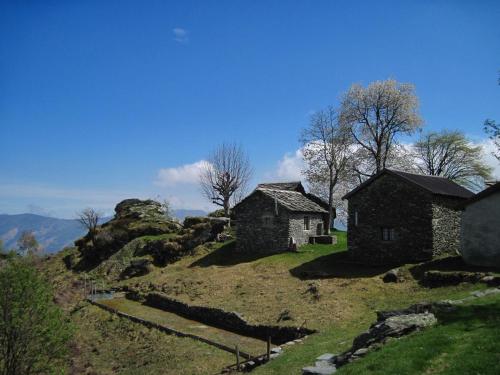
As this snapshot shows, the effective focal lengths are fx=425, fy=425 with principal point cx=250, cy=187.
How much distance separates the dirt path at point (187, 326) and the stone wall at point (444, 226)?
618 inches

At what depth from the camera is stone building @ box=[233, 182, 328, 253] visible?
133 ft

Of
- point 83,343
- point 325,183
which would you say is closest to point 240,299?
point 83,343

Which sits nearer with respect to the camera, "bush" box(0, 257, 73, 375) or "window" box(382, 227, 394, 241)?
"bush" box(0, 257, 73, 375)

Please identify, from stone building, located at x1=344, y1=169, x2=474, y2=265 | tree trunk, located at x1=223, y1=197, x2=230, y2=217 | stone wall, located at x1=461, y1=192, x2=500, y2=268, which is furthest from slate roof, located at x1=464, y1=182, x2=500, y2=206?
tree trunk, located at x1=223, y1=197, x2=230, y2=217

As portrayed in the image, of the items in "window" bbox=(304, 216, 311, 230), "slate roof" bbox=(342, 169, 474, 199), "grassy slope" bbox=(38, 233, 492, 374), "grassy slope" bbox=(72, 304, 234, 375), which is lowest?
"grassy slope" bbox=(72, 304, 234, 375)

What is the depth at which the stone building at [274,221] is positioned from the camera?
133ft

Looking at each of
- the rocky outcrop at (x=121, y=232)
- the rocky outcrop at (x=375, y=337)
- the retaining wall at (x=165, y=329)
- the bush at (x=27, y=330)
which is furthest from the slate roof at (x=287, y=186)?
the rocky outcrop at (x=375, y=337)

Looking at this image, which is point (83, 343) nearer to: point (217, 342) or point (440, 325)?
point (217, 342)

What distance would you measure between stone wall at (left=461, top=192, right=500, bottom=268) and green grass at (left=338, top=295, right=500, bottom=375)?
1411 cm

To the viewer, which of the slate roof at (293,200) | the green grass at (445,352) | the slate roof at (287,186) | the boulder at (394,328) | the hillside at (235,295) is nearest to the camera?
the green grass at (445,352)

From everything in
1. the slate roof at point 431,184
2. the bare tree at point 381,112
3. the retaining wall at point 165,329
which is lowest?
the retaining wall at point 165,329

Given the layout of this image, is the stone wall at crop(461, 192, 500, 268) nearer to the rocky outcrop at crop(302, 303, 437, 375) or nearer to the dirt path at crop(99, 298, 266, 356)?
the rocky outcrop at crop(302, 303, 437, 375)

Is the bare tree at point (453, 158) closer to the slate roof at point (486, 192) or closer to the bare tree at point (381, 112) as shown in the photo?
the bare tree at point (381, 112)

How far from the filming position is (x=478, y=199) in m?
27.2
